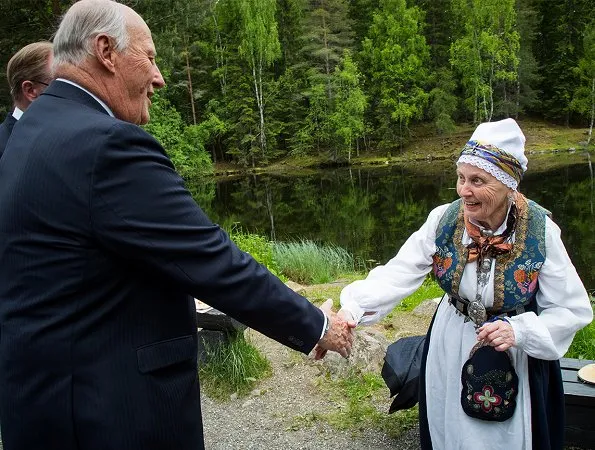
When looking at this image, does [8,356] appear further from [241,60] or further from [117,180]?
[241,60]

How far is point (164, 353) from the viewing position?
1.70 metres

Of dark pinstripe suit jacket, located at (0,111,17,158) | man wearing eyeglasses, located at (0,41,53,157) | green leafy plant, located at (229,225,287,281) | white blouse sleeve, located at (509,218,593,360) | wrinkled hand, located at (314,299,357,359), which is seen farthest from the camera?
green leafy plant, located at (229,225,287,281)

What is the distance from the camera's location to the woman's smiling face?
244cm

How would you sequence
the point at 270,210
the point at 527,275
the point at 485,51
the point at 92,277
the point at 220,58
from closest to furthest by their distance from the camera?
the point at 92,277 → the point at 527,275 → the point at 270,210 → the point at 485,51 → the point at 220,58

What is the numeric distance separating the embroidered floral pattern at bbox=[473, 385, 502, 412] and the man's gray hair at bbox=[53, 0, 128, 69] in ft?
6.35

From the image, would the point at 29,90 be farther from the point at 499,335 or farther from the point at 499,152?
the point at 499,335

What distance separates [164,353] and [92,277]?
0.32 meters

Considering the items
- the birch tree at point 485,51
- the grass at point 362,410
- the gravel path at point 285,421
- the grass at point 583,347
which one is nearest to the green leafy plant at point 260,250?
the gravel path at point 285,421

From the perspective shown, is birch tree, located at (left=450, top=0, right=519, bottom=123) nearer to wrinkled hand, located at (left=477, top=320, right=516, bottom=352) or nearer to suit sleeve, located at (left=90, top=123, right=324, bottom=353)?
wrinkled hand, located at (left=477, top=320, right=516, bottom=352)

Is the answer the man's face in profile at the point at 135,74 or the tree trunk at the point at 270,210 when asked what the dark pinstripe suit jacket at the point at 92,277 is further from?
the tree trunk at the point at 270,210

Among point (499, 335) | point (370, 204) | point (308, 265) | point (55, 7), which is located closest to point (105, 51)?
point (499, 335)

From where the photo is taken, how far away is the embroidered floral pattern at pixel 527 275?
7.79 ft

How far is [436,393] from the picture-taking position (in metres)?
2.62

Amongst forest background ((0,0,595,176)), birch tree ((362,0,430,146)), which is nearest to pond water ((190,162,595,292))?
forest background ((0,0,595,176))
